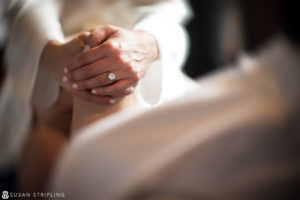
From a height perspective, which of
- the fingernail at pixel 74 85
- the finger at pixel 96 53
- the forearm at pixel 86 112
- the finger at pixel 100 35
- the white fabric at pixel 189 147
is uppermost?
the finger at pixel 100 35

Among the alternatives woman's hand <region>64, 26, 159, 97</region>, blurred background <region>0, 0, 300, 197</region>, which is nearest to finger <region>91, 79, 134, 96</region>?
woman's hand <region>64, 26, 159, 97</region>

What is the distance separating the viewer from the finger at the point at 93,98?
0.98 ft

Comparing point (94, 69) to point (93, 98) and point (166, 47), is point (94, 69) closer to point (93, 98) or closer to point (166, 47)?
point (93, 98)

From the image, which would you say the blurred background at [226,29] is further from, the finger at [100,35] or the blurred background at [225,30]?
the finger at [100,35]

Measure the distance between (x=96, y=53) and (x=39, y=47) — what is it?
8cm

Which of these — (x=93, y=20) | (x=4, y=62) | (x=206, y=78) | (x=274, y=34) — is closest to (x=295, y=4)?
(x=274, y=34)

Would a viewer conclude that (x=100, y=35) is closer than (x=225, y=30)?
Yes

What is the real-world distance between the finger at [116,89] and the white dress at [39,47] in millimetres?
26

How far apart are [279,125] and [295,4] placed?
0.17 m

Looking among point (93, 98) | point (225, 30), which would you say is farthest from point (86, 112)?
point (225, 30)

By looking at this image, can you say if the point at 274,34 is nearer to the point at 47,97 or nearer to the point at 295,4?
the point at 295,4

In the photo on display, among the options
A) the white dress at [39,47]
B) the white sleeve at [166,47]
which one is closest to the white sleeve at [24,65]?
the white dress at [39,47]

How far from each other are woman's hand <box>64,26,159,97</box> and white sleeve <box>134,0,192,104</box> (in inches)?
1.3

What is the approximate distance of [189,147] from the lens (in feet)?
0.82
